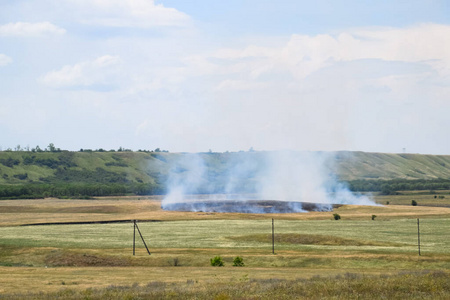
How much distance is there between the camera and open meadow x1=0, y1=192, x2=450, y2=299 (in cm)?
3309

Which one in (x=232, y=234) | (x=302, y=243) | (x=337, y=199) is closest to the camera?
(x=302, y=243)

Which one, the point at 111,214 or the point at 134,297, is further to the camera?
the point at 111,214

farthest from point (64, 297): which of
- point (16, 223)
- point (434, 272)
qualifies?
point (16, 223)

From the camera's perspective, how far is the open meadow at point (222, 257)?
33.1 m

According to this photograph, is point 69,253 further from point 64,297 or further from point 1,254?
point 64,297

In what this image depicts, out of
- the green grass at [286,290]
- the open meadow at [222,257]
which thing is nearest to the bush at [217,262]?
the open meadow at [222,257]

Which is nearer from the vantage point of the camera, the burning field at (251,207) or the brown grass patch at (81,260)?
the brown grass patch at (81,260)

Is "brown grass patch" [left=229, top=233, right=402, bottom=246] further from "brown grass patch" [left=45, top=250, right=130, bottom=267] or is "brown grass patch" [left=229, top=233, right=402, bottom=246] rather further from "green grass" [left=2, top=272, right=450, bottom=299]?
"green grass" [left=2, top=272, right=450, bottom=299]

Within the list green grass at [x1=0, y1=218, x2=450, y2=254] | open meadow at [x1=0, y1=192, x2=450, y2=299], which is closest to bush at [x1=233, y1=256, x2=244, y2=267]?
open meadow at [x1=0, y1=192, x2=450, y2=299]

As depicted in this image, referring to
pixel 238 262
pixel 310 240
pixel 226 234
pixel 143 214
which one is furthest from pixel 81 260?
pixel 143 214

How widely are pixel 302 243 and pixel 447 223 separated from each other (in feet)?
104

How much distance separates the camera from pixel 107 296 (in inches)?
1253

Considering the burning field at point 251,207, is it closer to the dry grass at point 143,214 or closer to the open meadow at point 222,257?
the dry grass at point 143,214

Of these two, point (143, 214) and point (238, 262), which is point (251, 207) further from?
point (238, 262)
